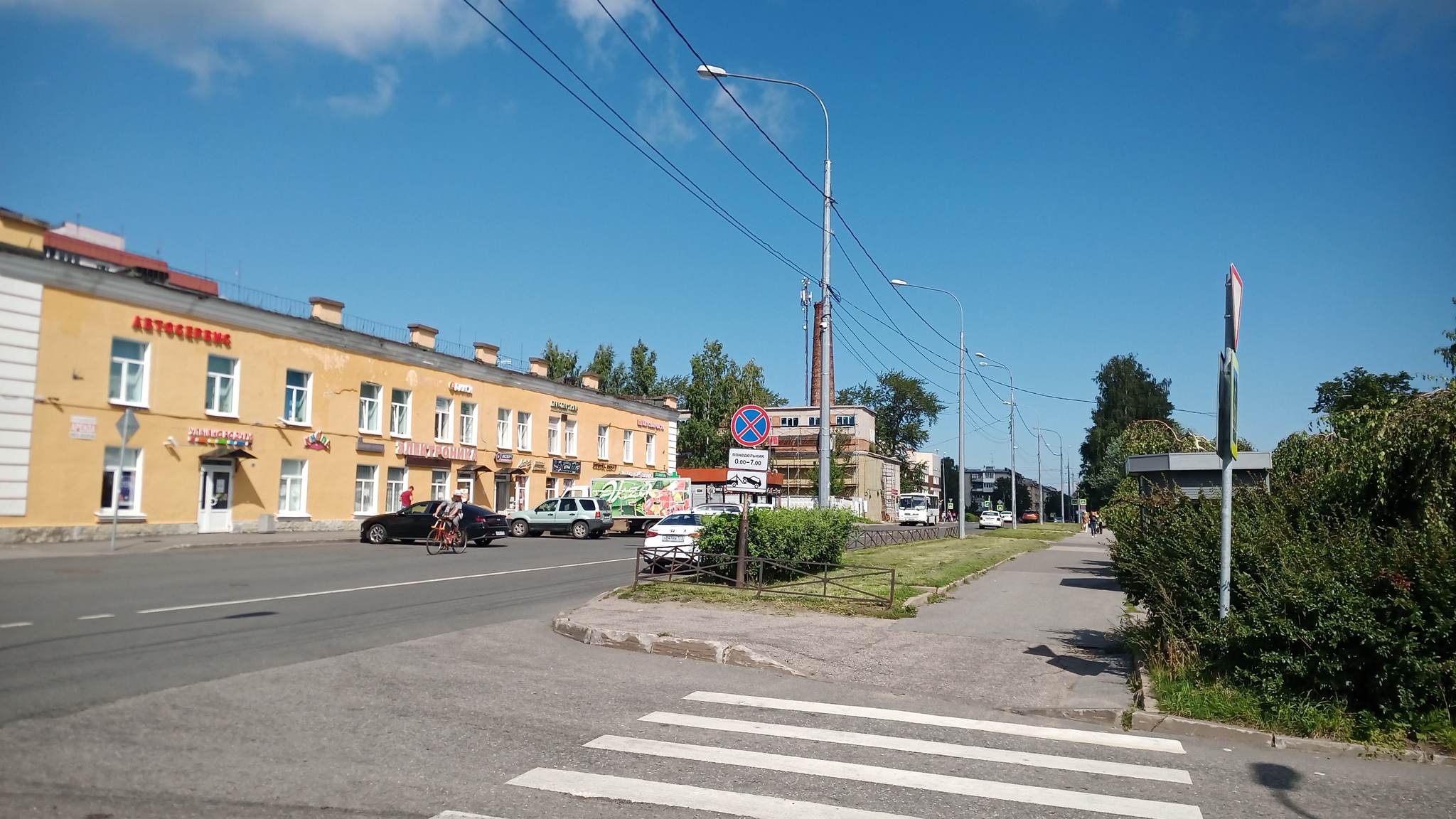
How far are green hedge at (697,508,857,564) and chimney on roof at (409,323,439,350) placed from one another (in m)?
26.6

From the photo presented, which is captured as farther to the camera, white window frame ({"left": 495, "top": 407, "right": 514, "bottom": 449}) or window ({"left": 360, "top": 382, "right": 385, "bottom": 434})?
white window frame ({"left": 495, "top": 407, "right": 514, "bottom": 449})

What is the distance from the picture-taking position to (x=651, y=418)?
196 feet

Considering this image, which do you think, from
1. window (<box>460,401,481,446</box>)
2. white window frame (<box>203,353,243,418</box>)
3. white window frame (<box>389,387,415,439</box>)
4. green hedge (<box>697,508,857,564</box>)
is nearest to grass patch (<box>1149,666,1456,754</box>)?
green hedge (<box>697,508,857,564</box>)

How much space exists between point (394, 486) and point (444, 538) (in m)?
13.1

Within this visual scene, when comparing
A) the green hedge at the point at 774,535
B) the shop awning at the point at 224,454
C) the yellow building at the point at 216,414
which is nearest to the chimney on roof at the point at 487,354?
the yellow building at the point at 216,414

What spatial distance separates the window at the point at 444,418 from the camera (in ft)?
138

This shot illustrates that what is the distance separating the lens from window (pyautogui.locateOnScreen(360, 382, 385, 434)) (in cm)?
3772

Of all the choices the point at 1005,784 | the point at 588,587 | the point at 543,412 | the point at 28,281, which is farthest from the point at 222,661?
the point at 543,412

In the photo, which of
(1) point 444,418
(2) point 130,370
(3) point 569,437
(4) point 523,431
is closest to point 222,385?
(2) point 130,370

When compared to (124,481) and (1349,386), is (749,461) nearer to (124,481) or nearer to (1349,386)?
(124,481)

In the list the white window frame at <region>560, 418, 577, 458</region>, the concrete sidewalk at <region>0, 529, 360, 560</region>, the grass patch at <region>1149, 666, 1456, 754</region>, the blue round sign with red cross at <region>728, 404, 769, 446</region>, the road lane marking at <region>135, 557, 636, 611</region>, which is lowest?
the concrete sidewalk at <region>0, 529, 360, 560</region>

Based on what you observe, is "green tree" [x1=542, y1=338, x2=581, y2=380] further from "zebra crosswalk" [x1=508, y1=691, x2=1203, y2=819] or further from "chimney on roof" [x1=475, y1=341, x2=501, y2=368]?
"zebra crosswalk" [x1=508, y1=691, x2=1203, y2=819]

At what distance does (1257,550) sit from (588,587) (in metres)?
12.6

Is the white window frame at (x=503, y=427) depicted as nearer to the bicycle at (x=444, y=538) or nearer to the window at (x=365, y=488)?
the window at (x=365, y=488)
